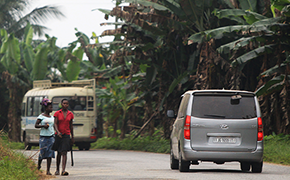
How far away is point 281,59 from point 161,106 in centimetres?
745

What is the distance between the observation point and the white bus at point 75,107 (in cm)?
2317

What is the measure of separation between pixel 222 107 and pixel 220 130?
1.65 ft

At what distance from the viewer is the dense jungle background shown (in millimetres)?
17828

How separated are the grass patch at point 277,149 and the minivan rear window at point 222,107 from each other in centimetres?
421

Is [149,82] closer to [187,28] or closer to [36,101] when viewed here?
[187,28]

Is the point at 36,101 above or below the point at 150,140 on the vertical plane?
above

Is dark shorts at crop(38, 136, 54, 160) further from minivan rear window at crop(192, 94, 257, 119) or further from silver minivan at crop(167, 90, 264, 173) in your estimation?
minivan rear window at crop(192, 94, 257, 119)

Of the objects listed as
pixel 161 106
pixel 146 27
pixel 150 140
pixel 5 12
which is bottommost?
pixel 150 140

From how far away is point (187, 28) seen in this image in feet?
71.5

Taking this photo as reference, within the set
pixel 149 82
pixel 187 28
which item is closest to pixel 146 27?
pixel 187 28

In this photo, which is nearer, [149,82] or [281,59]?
[281,59]

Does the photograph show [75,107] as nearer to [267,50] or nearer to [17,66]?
[17,66]

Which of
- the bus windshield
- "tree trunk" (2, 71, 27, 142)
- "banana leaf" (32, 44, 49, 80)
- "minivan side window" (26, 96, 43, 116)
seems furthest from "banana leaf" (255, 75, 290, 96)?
"tree trunk" (2, 71, 27, 142)

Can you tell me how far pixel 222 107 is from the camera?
1083 centimetres
